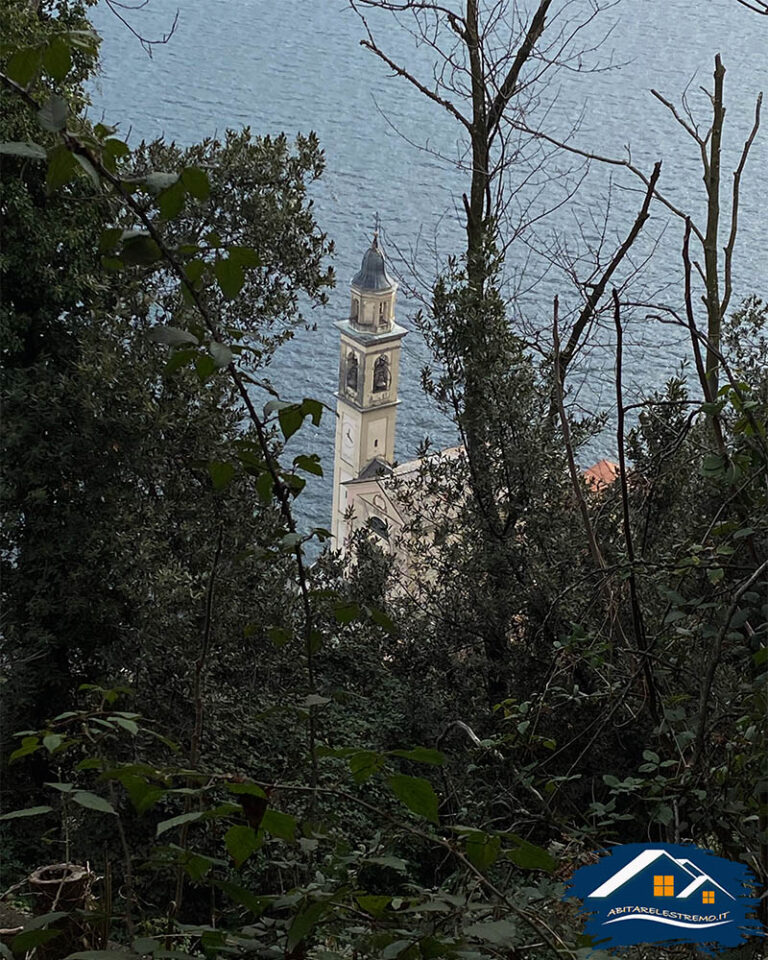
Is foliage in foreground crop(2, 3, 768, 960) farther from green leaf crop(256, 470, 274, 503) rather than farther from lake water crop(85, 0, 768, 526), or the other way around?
lake water crop(85, 0, 768, 526)

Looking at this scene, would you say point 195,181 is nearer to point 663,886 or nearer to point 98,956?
point 98,956

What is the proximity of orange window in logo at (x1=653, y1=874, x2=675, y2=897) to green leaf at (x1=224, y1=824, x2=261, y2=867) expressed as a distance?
717 mm

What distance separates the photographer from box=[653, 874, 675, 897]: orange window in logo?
1312 mm

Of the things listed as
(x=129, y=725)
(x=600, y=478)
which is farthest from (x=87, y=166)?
(x=600, y=478)

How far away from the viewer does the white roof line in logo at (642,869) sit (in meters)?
1.33

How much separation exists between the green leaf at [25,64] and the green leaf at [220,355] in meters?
0.21

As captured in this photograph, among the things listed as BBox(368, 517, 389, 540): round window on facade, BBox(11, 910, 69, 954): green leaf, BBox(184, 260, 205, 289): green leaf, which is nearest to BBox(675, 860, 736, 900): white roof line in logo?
BBox(11, 910, 69, 954): green leaf

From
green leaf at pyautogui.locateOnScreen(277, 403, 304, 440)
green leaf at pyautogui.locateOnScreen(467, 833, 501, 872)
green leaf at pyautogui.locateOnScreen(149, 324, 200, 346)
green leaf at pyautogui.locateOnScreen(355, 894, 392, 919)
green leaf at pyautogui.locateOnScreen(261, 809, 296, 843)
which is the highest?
green leaf at pyautogui.locateOnScreen(149, 324, 200, 346)

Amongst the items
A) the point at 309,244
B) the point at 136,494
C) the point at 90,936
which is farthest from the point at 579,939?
the point at 309,244

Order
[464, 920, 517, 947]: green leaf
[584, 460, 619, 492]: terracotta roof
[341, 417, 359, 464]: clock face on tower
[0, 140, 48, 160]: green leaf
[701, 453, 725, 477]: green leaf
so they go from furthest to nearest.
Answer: [341, 417, 359, 464]: clock face on tower, [584, 460, 619, 492]: terracotta roof, [701, 453, 725, 477]: green leaf, [464, 920, 517, 947]: green leaf, [0, 140, 48, 160]: green leaf

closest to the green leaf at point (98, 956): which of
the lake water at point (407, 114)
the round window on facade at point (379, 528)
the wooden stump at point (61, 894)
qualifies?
the wooden stump at point (61, 894)

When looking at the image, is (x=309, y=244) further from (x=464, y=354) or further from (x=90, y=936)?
(x=90, y=936)

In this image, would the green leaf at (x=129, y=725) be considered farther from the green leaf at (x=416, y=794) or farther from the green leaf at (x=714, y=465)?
the green leaf at (x=714, y=465)

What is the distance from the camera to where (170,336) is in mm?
756
